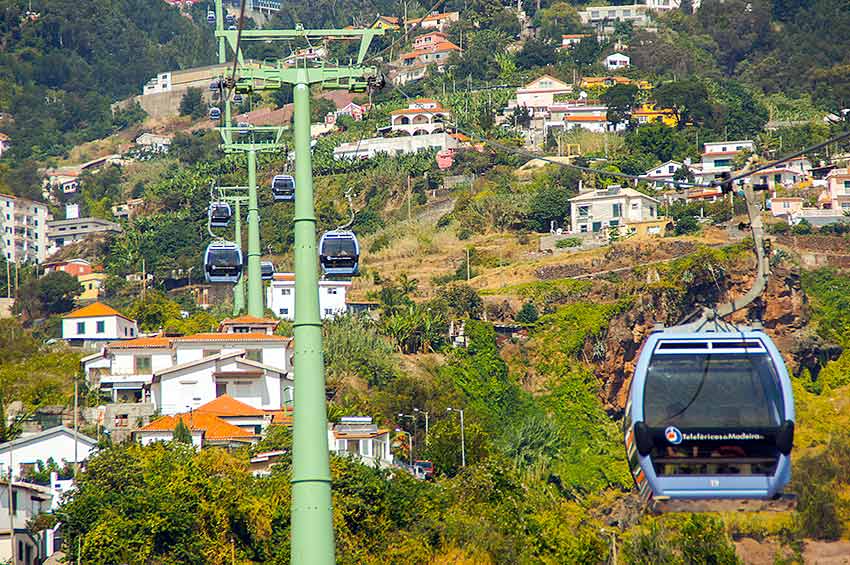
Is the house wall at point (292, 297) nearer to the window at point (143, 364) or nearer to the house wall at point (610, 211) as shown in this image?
the house wall at point (610, 211)

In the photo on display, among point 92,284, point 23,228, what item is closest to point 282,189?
point 92,284

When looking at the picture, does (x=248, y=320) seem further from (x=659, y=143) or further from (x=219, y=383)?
(x=659, y=143)

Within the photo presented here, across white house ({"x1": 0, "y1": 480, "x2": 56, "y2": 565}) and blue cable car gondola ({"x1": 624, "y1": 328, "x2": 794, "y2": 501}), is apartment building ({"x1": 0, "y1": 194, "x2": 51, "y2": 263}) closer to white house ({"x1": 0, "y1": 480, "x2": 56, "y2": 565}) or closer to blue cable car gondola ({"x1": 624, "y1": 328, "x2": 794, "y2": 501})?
white house ({"x1": 0, "y1": 480, "x2": 56, "y2": 565})

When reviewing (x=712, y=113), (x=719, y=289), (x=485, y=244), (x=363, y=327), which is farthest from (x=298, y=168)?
(x=712, y=113)

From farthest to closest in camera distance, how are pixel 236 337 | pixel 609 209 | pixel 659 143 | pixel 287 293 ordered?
pixel 659 143, pixel 609 209, pixel 287 293, pixel 236 337

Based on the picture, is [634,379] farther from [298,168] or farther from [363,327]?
[363,327]

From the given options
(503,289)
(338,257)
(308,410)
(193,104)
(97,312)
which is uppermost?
(193,104)
